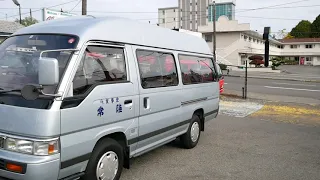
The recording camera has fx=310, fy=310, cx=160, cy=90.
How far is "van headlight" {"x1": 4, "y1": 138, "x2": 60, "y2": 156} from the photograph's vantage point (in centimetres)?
315

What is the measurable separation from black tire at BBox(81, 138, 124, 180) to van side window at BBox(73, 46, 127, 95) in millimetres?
759

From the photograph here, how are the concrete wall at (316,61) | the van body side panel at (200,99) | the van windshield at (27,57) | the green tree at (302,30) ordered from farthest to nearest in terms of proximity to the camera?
the green tree at (302,30)
the concrete wall at (316,61)
the van body side panel at (200,99)
the van windshield at (27,57)

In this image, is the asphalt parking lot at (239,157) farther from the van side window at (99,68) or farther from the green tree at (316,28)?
the green tree at (316,28)

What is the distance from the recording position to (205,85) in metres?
6.77

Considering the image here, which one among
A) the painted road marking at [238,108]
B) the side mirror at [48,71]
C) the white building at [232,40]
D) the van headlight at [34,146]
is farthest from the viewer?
the white building at [232,40]

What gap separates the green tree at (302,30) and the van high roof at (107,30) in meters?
102

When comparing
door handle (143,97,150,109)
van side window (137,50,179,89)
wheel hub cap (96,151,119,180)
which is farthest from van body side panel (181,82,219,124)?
wheel hub cap (96,151,119,180)

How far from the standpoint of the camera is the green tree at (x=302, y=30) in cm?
9691

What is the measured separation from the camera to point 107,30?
4.08m

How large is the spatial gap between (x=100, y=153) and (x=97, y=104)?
2.08 feet

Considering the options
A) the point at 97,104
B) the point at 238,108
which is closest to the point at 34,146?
the point at 97,104

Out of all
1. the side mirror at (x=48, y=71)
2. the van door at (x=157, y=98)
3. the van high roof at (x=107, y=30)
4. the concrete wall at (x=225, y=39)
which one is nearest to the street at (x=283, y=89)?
the van door at (x=157, y=98)

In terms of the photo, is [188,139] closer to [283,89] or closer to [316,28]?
[283,89]

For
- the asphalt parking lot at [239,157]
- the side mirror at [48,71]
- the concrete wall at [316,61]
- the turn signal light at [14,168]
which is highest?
the concrete wall at [316,61]
